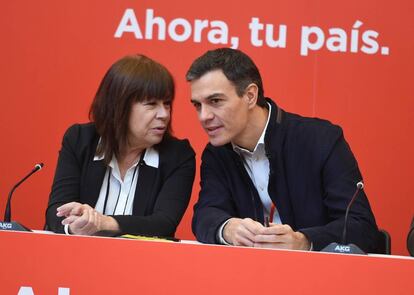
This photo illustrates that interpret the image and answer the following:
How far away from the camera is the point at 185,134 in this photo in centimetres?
421

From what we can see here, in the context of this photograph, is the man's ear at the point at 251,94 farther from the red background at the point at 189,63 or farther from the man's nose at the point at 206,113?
the red background at the point at 189,63

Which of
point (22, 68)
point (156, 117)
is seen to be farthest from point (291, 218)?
point (22, 68)

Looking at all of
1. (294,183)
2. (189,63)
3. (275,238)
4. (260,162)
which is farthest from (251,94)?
(189,63)

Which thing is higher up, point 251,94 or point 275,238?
point 251,94

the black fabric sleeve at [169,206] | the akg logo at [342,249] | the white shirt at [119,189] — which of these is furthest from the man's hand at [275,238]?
the white shirt at [119,189]

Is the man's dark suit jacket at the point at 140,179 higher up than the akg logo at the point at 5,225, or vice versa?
the man's dark suit jacket at the point at 140,179

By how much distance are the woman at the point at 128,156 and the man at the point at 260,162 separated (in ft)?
0.74

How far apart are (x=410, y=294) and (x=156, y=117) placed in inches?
57.1

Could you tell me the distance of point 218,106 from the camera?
288 centimetres

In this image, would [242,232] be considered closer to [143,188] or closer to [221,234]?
[221,234]

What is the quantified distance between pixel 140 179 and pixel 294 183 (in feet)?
2.15

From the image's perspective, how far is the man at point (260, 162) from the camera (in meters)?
2.79

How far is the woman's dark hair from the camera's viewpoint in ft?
10.4

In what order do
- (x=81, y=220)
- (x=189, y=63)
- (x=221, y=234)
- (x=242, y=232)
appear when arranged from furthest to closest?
(x=189, y=63) < (x=81, y=220) < (x=221, y=234) < (x=242, y=232)
